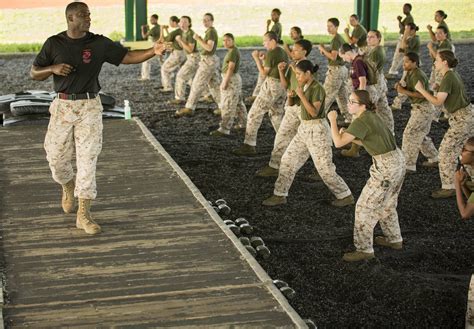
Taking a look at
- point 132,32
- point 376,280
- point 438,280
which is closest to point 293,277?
point 376,280

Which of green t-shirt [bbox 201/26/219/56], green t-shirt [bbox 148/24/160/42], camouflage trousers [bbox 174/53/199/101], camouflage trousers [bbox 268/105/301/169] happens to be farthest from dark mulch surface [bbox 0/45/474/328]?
green t-shirt [bbox 148/24/160/42]

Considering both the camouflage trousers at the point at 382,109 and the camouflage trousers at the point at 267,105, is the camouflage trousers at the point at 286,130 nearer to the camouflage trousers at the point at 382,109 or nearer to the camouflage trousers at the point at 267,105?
the camouflage trousers at the point at 267,105

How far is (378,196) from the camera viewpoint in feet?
30.8

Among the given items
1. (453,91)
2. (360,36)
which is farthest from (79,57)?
(360,36)

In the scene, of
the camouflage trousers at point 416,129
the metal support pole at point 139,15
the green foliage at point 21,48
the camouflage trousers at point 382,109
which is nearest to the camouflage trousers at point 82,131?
the camouflage trousers at point 416,129

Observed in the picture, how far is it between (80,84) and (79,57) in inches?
10.2

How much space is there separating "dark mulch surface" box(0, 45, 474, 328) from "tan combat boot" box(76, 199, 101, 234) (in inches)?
71.1

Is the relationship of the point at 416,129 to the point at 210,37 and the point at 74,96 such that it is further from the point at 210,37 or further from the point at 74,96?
the point at 210,37

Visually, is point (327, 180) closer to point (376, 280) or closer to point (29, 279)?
point (376, 280)

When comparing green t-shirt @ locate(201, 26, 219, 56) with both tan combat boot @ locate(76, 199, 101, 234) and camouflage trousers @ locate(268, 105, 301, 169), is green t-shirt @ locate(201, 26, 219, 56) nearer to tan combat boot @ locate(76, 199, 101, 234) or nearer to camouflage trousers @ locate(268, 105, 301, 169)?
camouflage trousers @ locate(268, 105, 301, 169)

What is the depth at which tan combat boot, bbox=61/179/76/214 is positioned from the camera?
943cm

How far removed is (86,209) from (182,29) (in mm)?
10242

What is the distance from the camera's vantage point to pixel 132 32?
25.4 m

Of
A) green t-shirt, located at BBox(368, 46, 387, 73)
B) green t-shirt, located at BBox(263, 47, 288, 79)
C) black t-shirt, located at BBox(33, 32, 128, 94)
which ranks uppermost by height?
black t-shirt, located at BBox(33, 32, 128, 94)
